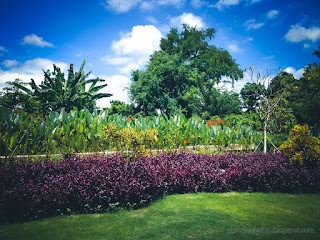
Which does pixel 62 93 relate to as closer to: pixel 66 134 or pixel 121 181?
pixel 66 134

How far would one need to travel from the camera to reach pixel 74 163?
13.2 feet

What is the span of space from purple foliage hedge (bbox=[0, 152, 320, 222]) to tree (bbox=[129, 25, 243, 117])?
624 inches

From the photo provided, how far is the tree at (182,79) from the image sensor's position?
21.4 metres

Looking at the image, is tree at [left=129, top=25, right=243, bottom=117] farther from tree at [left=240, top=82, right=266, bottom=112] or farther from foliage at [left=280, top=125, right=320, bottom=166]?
foliage at [left=280, top=125, right=320, bottom=166]

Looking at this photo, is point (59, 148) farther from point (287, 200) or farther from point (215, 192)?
point (287, 200)

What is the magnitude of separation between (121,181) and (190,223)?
1348mm

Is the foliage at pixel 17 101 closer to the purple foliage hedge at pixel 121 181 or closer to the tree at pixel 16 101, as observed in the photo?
the tree at pixel 16 101

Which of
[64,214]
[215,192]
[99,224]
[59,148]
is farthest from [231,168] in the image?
[59,148]

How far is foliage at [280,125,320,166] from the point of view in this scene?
16.3 feet

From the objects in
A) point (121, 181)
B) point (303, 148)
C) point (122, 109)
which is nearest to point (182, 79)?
point (122, 109)

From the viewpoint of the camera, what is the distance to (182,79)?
22844 millimetres

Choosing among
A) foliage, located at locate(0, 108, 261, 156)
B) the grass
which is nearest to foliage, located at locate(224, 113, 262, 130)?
foliage, located at locate(0, 108, 261, 156)

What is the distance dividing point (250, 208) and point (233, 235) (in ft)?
3.68

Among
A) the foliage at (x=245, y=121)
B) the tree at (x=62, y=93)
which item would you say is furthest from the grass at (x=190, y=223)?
the foliage at (x=245, y=121)
